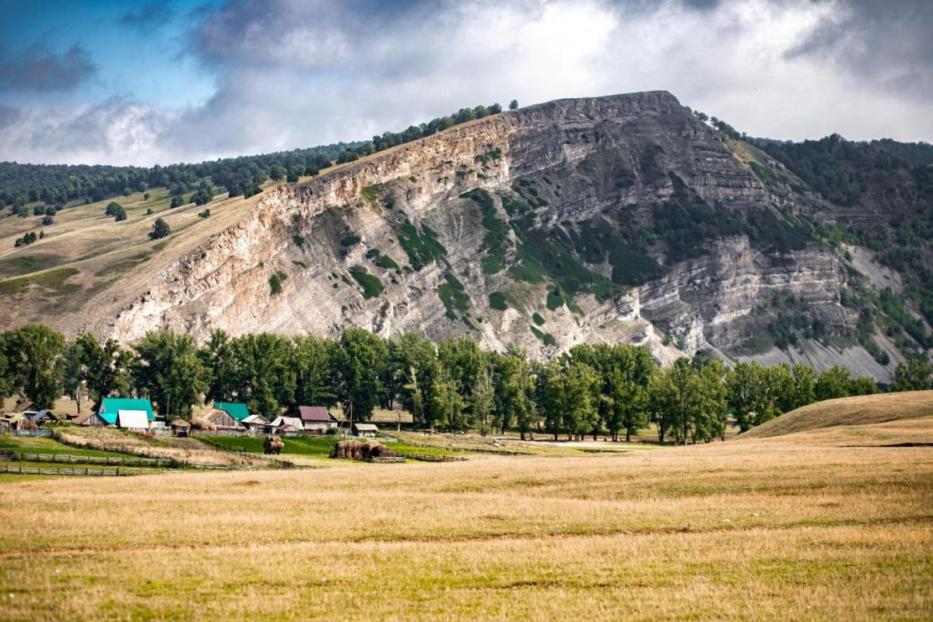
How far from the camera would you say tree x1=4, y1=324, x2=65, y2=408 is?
12812 centimetres

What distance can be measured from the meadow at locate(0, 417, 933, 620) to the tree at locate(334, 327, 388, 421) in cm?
9547

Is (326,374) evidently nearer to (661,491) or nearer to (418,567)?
(661,491)

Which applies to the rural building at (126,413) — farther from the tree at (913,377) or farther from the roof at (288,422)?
the tree at (913,377)

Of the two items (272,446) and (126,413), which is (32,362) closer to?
(126,413)

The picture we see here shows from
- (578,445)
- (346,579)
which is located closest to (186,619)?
(346,579)

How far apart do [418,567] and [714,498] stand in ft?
67.1

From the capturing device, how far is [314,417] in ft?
447

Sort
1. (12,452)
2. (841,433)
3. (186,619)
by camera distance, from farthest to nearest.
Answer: (841,433) → (12,452) → (186,619)

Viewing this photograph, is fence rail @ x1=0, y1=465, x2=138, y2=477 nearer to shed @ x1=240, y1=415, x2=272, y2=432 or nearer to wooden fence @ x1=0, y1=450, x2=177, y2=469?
wooden fence @ x1=0, y1=450, x2=177, y2=469

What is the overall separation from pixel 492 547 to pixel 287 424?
101595 millimetres

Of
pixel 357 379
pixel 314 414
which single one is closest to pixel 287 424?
pixel 314 414

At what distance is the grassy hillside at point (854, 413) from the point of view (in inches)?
3329

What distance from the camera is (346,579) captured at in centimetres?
2784

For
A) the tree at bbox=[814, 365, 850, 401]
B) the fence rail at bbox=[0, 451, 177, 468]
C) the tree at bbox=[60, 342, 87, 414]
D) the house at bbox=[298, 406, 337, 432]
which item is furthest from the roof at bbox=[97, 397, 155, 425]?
the tree at bbox=[814, 365, 850, 401]
